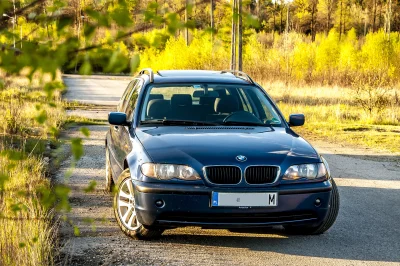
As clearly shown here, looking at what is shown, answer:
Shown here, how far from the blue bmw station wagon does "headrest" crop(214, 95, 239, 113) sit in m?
0.33

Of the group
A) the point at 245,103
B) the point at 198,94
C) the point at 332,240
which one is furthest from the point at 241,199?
the point at 245,103

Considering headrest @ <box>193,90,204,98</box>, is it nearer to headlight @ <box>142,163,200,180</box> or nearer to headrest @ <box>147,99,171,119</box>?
headrest @ <box>147,99,171,119</box>

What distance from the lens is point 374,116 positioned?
20.9 m

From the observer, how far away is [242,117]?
7.26 meters

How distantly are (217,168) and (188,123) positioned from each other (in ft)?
4.19

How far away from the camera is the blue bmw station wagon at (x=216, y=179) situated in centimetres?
577

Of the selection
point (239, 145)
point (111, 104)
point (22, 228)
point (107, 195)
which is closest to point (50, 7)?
point (22, 228)

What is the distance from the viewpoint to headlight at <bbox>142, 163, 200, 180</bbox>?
5793 millimetres

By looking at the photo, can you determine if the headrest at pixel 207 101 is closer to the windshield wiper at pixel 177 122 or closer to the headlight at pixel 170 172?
the windshield wiper at pixel 177 122

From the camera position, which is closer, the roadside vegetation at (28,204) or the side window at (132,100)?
the roadside vegetation at (28,204)

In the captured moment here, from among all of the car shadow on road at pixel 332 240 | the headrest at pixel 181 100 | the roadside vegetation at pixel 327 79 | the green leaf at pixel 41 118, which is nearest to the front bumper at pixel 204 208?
the car shadow on road at pixel 332 240

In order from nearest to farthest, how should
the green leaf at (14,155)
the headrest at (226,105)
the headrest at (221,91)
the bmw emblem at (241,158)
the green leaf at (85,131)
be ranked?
the green leaf at (85,131) < the green leaf at (14,155) < the bmw emblem at (241,158) < the headrest at (226,105) < the headrest at (221,91)

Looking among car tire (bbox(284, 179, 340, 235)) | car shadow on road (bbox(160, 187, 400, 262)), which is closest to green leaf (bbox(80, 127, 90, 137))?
car shadow on road (bbox(160, 187, 400, 262))

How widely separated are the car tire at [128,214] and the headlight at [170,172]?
0.28 meters
